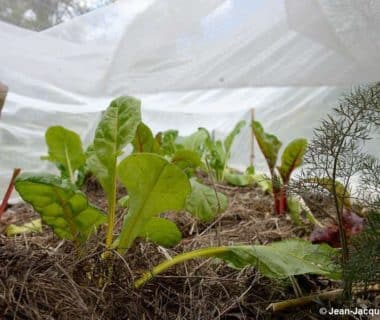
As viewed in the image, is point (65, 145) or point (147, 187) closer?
point (147, 187)

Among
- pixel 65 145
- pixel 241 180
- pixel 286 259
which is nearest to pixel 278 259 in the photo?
pixel 286 259

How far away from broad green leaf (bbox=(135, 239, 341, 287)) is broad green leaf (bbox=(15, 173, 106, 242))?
15cm

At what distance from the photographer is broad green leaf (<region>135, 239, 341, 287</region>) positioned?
21.5 inches

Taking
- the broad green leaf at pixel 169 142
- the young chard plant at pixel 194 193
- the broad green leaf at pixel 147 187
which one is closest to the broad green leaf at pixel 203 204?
the young chard plant at pixel 194 193

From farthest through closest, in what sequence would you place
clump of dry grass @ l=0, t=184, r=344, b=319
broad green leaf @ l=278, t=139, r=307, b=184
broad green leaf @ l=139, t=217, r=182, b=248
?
broad green leaf @ l=278, t=139, r=307, b=184 < broad green leaf @ l=139, t=217, r=182, b=248 < clump of dry grass @ l=0, t=184, r=344, b=319

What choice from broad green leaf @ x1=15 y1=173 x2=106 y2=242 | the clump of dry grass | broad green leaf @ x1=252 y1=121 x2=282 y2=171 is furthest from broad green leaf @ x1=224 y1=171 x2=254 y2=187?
broad green leaf @ x1=15 y1=173 x2=106 y2=242

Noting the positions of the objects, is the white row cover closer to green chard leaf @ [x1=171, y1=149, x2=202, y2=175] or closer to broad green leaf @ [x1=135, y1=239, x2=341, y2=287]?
green chard leaf @ [x1=171, y1=149, x2=202, y2=175]

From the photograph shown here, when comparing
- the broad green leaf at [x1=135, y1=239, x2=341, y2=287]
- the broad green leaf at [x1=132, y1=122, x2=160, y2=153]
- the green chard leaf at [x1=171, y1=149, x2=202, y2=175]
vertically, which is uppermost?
the broad green leaf at [x1=132, y1=122, x2=160, y2=153]

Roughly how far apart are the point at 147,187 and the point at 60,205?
163 millimetres

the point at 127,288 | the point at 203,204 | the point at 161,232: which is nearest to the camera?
the point at 127,288

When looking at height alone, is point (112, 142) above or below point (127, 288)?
above

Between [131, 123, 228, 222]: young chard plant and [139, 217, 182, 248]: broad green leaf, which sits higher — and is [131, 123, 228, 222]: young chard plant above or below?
above

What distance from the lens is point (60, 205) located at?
0.64 m

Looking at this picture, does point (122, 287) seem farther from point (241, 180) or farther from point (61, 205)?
point (241, 180)
